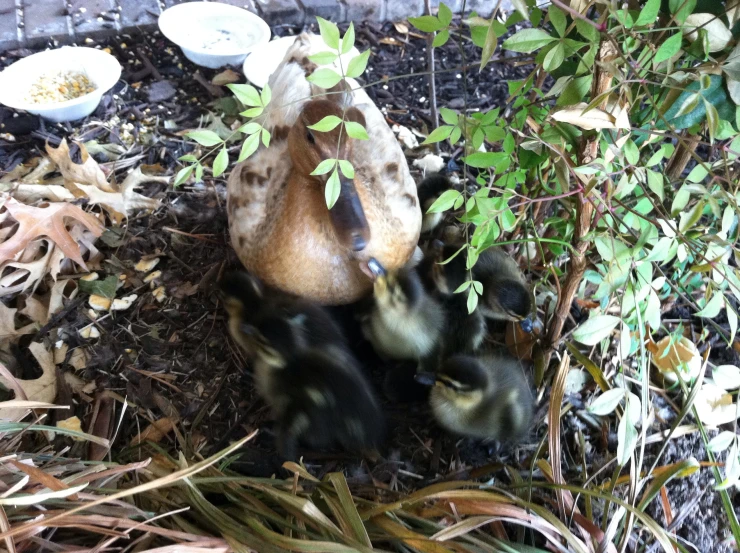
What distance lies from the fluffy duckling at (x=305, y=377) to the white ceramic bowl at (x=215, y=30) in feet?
4.64

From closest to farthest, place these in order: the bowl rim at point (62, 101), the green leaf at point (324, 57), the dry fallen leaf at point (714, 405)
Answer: the green leaf at point (324, 57) < the dry fallen leaf at point (714, 405) < the bowl rim at point (62, 101)

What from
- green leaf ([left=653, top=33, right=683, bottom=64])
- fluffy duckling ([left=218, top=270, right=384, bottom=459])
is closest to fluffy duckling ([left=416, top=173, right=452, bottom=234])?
fluffy duckling ([left=218, top=270, right=384, bottom=459])

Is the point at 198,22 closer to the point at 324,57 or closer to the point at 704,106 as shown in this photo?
the point at 324,57

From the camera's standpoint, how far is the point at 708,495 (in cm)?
145

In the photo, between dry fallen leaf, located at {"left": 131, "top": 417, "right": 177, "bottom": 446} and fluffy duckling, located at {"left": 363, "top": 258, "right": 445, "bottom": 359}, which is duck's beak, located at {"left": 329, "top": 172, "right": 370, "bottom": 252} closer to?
fluffy duckling, located at {"left": 363, "top": 258, "right": 445, "bottom": 359}

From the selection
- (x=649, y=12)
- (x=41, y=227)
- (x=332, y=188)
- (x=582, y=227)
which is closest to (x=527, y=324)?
(x=582, y=227)

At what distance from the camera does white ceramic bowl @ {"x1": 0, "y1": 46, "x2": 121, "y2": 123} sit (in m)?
2.18

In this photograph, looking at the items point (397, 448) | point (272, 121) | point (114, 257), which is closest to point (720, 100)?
point (397, 448)

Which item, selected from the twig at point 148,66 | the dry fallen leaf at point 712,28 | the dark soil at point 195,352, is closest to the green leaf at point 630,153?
the dry fallen leaf at point 712,28

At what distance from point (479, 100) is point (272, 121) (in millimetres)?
1045

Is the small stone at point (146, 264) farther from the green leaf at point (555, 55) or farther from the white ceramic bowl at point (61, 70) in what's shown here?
the green leaf at point (555, 55)

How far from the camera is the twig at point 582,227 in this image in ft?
3.04

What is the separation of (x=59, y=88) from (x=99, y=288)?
1013mm

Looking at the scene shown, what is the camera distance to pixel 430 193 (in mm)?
1868
